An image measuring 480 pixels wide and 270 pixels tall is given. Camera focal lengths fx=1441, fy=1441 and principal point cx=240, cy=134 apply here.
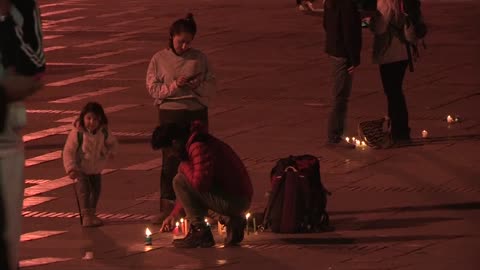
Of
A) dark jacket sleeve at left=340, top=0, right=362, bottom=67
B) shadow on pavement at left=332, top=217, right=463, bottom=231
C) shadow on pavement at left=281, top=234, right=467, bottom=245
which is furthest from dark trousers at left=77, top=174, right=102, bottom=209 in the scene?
dark jacket sleeve at left=340, top=0, right=362, bottom=67

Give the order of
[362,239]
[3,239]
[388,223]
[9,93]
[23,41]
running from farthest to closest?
[388,223] < [362,239] < [23,41] < [3,239] < [9,93]

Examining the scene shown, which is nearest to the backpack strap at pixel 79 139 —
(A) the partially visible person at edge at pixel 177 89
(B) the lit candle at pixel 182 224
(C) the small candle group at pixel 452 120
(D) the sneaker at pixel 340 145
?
(A) the partially visible person at edge at pixel 177 89

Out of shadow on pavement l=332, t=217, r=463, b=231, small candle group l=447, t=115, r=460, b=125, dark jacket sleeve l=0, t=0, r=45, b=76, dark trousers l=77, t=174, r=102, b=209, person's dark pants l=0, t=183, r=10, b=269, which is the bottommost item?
small candle group l=447, t=115, r=460, b=125

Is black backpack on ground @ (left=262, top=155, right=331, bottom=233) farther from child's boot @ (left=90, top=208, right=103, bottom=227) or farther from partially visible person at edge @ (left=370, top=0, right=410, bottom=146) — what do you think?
partially visible person at edge @ (left=370, top=0, right=410, bottom=146)

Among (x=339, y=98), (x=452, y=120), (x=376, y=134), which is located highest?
(x=339, y=98)

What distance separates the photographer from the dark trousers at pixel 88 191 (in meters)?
11.3

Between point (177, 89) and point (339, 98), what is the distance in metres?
3.88

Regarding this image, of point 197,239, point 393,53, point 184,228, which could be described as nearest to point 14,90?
point 197,239

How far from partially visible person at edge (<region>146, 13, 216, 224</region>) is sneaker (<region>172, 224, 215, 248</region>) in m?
0.81

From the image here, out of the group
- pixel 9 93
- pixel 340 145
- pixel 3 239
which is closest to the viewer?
pixel 9 93

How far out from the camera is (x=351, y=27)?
14.5 meters

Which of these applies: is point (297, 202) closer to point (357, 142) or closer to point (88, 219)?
point (88, 219)

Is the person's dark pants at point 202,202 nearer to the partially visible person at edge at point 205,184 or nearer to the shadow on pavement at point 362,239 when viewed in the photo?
the partially visible person at edge at point 205,184

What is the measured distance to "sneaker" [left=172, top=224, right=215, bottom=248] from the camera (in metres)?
10.5
